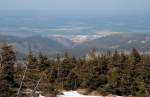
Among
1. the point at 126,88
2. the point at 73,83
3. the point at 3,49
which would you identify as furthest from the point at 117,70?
the point at 3,49

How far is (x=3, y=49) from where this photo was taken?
3547cm

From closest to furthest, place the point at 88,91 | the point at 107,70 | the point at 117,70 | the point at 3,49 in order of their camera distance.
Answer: the point at 3,49 → the point at 88,91 → the point at 117,70 → the point at 107,70

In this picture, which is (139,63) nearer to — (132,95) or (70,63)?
(132,95)

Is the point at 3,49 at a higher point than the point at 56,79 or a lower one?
higher

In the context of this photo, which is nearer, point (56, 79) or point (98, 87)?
point (98, 87)

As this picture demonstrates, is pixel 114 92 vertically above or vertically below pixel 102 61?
below

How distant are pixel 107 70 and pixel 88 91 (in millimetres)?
7739

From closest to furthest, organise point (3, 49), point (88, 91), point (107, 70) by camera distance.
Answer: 1. point (3, 49)
2. point (88, 91)
3. point (107, 70)

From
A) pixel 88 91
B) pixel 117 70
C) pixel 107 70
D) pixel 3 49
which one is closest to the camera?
pixel 3 49

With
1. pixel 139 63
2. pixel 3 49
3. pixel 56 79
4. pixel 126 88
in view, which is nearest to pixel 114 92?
pixel 126 88

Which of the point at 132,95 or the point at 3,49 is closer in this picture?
the point at 3,49

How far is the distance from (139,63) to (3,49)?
18544 millimetres

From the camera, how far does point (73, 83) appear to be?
4869 cm

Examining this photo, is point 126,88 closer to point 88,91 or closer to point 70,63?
point 88,91
